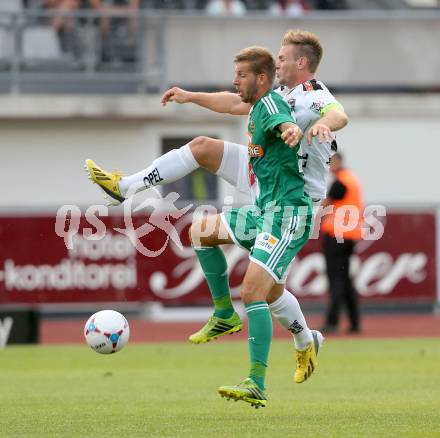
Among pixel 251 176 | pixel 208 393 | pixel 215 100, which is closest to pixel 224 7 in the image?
pixel 208 393

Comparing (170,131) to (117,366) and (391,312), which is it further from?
(117,366)

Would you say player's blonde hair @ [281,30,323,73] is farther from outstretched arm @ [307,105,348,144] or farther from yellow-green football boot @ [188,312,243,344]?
yellow-green football boot @ [188,312,243,344]

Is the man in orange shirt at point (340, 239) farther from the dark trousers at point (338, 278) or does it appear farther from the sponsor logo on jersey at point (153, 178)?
the sponsor logo on jersey at point (153, 178)

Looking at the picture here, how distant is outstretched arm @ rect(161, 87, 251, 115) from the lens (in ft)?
33.2

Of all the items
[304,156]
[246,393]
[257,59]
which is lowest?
[246,393]

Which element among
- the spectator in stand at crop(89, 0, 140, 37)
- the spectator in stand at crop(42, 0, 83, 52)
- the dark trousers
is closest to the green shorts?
the dark trousers

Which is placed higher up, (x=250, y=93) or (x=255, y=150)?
(x=250, y=93)

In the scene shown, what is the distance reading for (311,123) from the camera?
382 inches

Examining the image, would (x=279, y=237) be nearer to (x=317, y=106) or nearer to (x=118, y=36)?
(x=317, y=106)

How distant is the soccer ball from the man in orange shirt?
26.9 ft

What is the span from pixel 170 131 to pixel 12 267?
476 cm

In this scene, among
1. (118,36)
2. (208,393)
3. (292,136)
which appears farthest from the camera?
(118,36)

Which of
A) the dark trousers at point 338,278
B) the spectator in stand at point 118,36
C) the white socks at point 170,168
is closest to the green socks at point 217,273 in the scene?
the white socks at point 170,168

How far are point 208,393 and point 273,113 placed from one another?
3.45 meters
